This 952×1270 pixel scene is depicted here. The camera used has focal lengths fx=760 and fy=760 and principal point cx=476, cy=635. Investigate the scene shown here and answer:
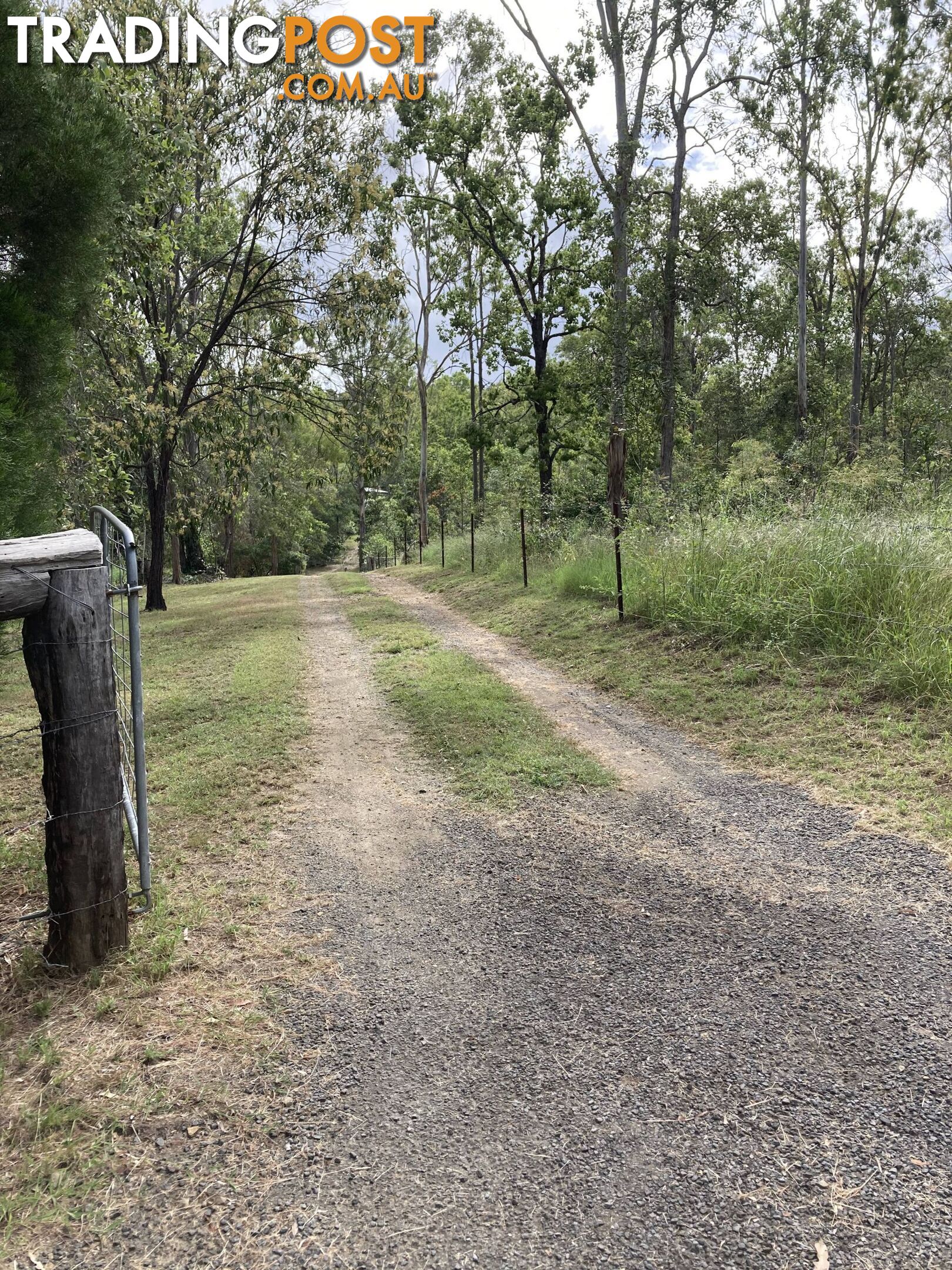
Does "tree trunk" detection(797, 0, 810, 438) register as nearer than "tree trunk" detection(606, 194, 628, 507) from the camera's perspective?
No

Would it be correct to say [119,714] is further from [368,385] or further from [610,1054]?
[368,385]

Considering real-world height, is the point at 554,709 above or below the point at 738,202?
below

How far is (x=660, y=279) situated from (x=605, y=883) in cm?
1886

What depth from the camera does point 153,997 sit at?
274 centimetres

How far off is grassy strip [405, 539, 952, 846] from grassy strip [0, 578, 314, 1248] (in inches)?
122

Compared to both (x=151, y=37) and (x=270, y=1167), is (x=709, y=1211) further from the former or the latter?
(x=151, y=37)

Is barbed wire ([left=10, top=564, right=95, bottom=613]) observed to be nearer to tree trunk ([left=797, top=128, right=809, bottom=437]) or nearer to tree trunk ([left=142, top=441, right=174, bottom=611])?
tree trunk ([left=142, top=441, right=174, bottom=611])

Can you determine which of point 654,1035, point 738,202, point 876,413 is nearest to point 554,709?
point 654,1035

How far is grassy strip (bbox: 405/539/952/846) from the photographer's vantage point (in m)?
4.38

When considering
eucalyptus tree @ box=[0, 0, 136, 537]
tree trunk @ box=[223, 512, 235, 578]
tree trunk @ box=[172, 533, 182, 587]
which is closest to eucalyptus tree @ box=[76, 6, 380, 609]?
eucalyptus tree @ box=[0, 0, 136, 537]

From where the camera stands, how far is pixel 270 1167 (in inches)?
81.0

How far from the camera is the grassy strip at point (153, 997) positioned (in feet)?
6.88

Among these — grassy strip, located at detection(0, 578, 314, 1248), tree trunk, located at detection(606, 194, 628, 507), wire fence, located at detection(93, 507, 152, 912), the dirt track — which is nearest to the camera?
the dirt track

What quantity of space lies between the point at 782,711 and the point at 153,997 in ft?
15.2
